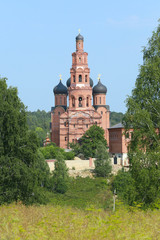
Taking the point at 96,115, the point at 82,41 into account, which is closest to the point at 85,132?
the point at 96,115

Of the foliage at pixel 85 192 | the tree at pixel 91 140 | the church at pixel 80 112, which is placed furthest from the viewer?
the church at pixel 80 112

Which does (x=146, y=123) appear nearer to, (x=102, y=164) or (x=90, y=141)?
(x=102, y=164)

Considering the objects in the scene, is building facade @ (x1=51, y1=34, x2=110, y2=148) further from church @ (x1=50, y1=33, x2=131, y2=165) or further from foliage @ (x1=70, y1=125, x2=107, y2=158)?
foliage @ (x1=70, y1=125, x2=107, y2=158)

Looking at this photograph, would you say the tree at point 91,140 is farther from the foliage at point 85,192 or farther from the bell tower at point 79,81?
the foliage at point 85,192

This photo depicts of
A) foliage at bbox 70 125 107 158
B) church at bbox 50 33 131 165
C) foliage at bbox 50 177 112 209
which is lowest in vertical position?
foliage at bbox 50 177 112 209

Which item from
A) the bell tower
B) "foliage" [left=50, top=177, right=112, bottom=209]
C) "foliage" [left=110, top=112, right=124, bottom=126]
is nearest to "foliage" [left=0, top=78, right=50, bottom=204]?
"foliage" [left=50, top=177, right=112, bottom=209]

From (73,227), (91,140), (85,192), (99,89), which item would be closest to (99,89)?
(99,89)

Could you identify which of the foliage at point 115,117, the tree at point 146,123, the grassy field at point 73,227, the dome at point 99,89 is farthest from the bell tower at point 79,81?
the foliage at point 115,117

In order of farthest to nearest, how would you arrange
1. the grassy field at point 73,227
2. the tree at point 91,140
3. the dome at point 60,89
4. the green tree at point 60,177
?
1. the dome at point 60,89
2. the tree at point 91,140
3. the green tree at point 60,177
4. the grassy field at point 73,227

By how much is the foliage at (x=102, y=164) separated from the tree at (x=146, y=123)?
86.2 ft

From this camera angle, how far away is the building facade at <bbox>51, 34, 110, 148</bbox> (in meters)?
57.4

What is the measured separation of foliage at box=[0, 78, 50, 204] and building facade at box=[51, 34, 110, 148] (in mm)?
40323

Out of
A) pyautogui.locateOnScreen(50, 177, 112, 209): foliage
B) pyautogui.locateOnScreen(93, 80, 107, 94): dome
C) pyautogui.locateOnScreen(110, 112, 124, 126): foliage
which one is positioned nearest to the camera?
pyautogui.locateOnScreen(50, 177, 112, 209): foliage

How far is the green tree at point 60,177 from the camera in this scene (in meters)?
36.6
